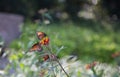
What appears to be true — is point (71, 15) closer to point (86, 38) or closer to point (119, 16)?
point (119, 16)

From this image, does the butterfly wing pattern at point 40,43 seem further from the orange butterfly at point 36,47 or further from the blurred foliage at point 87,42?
the blurred foliage at point 87,42

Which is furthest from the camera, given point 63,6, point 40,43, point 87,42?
point 63,6

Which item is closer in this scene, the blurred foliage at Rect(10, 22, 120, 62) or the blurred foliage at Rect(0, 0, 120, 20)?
the blurred foliage at Rect(10, 22, 120, 62)

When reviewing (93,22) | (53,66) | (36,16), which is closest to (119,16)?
(93,22)

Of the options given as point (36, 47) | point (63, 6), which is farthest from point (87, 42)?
point (36, 47)

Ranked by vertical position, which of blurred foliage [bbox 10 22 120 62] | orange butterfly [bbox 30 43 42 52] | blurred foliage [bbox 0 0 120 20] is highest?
blurred foliage [bbox 0 0 120 20]

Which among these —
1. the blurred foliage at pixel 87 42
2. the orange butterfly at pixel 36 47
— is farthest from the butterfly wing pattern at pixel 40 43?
the blurred foliage at pixel 87 42

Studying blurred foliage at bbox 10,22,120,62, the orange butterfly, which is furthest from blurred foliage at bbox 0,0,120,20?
the orange butterfly

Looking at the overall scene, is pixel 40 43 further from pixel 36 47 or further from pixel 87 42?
pixel 87 42

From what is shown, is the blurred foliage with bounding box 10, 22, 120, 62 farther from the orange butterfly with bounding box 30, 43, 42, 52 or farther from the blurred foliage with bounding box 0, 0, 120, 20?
the orange butterfly with bounding box 30, 43, 42, 52

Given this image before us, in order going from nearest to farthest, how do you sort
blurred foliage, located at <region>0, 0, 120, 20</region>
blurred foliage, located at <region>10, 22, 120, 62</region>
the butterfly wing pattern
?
the butterfly wing pattern
blurred foliage, located at <region>10, 22, 120, 62</region>
blurred foliage, located at <region>0, 0, 120, 20</region>

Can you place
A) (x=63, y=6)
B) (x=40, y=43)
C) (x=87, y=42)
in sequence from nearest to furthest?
1. (x=40, y=43)
2. (x=87, y=42)
3. (x=63, y=6)
